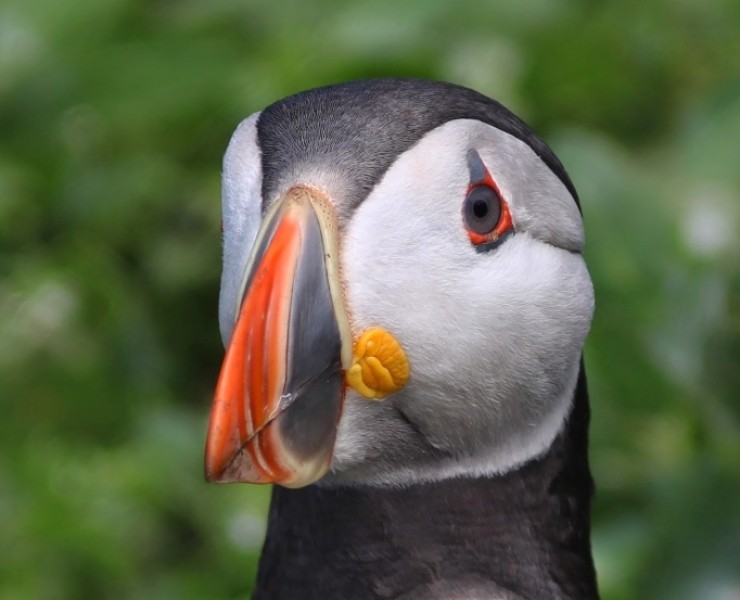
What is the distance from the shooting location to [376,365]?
1742mm

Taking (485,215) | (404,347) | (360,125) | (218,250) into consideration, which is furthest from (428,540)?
(218,250)

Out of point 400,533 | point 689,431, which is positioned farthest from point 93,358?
point 400,533

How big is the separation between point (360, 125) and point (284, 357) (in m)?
0.31

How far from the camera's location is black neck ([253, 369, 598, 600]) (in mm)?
1917

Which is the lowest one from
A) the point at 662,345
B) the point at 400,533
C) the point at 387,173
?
the point at 662,345

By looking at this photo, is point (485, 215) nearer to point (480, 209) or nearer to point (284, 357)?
point (480, 209)

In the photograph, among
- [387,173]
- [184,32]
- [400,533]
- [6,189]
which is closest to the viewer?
[387,173]

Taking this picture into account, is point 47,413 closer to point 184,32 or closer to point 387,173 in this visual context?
point 184,32

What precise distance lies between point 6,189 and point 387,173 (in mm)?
2202

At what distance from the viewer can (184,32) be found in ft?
13.7

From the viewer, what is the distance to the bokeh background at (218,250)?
2.98 meters

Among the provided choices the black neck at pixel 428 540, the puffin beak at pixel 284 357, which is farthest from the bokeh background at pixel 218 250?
the puffin beak at pixel 284 357

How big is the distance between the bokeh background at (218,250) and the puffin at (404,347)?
937 mm

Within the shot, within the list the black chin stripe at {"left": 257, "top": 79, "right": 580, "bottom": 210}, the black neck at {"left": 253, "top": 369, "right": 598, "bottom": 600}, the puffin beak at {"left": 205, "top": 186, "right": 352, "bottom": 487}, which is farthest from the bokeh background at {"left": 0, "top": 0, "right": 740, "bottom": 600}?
the puffin beak at {"left": 205, "top": 186, "right": 352, "bottom": 487}
